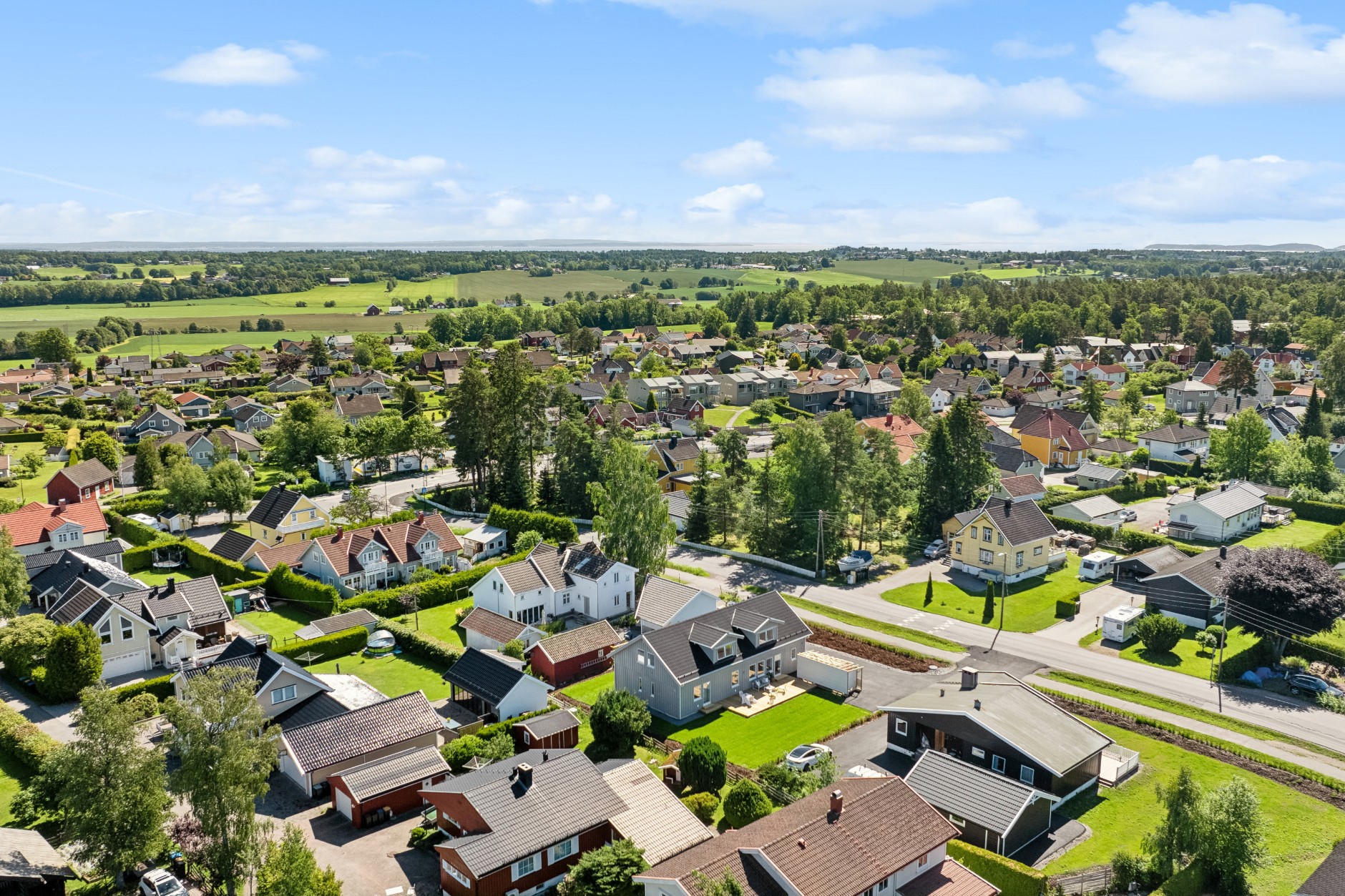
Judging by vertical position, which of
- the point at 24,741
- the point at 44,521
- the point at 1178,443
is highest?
the point at 1178,443

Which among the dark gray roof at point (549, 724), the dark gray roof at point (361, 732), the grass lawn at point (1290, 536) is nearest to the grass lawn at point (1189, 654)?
the grass lawn at point (1290, 536)

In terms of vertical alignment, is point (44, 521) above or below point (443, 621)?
above

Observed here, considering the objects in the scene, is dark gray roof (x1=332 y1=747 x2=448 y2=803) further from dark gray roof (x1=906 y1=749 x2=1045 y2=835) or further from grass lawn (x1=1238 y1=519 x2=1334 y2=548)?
grass lawn (x1=1238 y1=519 x2=1334 y2=548)

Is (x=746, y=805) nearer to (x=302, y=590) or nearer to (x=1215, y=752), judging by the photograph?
(x=1215, y=752)

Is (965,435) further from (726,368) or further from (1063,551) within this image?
(726,368)

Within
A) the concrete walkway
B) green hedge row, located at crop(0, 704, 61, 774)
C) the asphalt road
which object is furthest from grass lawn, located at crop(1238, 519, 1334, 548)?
green hedge row, located at crop(0, 704, 61, 774)

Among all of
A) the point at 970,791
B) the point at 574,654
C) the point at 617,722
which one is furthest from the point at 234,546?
the point at 970,791
